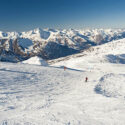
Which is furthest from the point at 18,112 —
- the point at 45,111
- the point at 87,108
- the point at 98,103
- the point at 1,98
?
the point at 98,103

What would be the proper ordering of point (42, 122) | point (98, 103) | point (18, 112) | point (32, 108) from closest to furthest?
point (42, 122) < point (18, 112) < point (32, 108) < point (98, 103)

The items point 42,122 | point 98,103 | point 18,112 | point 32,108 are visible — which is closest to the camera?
point 42,122

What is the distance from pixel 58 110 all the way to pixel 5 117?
4.44 metres

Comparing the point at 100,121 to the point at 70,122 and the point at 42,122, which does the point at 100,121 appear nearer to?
the point at 70,122

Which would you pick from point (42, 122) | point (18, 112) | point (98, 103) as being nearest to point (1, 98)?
point (18, 112)

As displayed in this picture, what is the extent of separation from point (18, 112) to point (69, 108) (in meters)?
4.59

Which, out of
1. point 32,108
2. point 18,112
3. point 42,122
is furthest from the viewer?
point 32,108

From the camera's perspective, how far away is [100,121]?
1145cm

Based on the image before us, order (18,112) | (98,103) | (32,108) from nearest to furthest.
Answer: (18,112)
(32,108)
(98,103)

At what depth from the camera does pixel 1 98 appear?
1611cm

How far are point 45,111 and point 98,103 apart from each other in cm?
577

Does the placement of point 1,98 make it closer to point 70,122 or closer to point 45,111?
point 45,111

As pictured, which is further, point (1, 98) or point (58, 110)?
point (1, 98)

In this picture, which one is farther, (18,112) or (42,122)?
(18,112)
